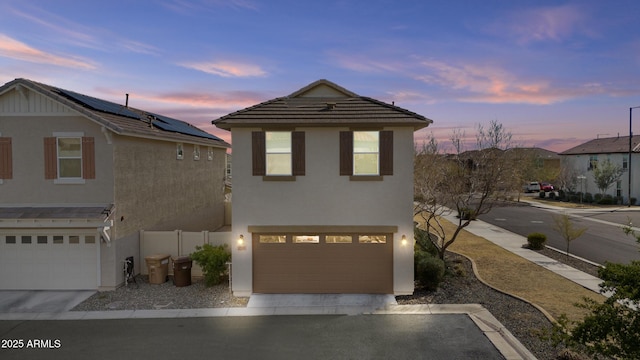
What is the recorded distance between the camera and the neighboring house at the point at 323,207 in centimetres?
1275

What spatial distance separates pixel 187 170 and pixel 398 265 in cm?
1277

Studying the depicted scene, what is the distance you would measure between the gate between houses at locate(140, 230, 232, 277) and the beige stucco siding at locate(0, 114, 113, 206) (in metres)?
2.42

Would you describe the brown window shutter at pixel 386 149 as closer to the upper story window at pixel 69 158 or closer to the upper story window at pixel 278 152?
the upper story window at pixel 278 152

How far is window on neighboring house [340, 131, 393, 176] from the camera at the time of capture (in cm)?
1270

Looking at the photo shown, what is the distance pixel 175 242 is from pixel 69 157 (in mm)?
4925

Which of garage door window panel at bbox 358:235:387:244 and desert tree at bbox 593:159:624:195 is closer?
garage door window panel at bbox 358:235:387:244

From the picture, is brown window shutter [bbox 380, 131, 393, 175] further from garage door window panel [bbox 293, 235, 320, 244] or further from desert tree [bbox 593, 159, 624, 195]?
desert tree [bbox 593, 159, 624, 195]

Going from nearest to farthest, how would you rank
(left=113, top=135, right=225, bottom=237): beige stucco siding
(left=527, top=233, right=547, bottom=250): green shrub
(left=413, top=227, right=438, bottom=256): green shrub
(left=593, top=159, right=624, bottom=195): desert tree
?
1. (left=113, top=135, right=225, bottom=237): beige stucco siding
2. (left=413, top=227, right=438, bottom=256): green shrub
3. (left=527, top=233, right=547, bottom=250): green shrub
4. (left=593, top=159, right=624, bottom=195): desert tree

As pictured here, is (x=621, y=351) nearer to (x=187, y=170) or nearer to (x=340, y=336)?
(x=340, y=336)

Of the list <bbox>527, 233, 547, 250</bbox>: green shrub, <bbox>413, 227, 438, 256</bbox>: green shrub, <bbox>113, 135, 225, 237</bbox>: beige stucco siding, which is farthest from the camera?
<bbox>527, 233, 547, 250</bbox>: green shrub

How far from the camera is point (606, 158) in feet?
150

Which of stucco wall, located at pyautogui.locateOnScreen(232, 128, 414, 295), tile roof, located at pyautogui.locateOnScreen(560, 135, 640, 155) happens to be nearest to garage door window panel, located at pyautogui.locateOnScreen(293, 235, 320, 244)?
stucco wall, located at pyautogui.locateOnScreen(232, 128, 414, 295)

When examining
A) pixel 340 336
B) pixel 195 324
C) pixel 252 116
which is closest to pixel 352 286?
pixel 340 336

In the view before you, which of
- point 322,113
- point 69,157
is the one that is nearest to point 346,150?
point 322,113
